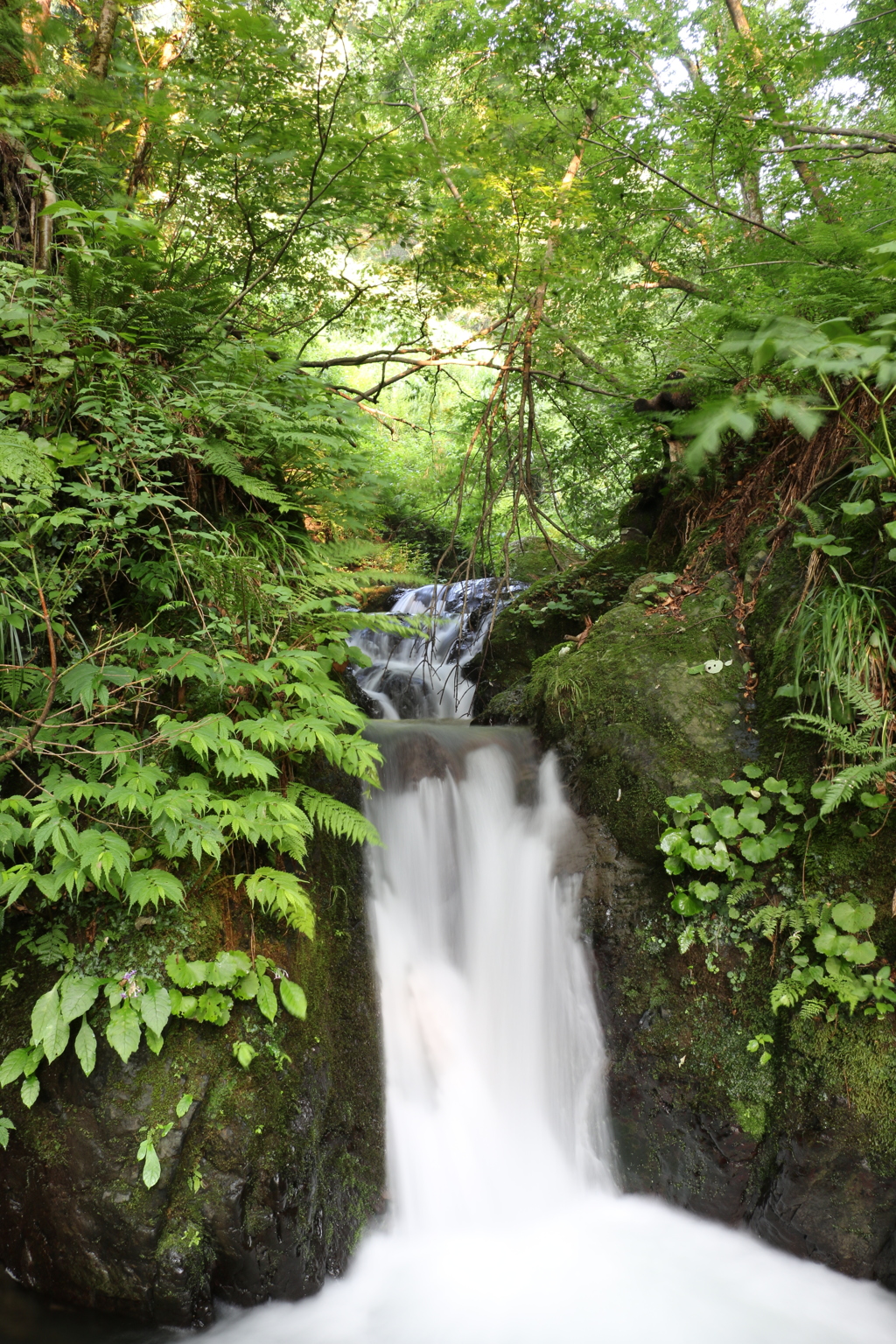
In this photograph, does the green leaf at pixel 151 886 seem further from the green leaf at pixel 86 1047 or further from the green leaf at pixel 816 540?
the green leaf at pixel 816 540

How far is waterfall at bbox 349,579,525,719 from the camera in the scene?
21.0ft

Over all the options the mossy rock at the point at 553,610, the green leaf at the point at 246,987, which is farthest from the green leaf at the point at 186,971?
the mossy rock at the point at 553,610

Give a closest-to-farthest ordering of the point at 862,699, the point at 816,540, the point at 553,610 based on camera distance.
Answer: the point at 862,699 → the point at 816,540 → the point at 553,610

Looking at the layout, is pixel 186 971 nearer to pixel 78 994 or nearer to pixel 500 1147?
pixel 78 994

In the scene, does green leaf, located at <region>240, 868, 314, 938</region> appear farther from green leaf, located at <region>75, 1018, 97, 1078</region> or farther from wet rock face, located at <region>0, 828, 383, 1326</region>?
green leaf, located at <region>75, 1018, 97, 1078</region>

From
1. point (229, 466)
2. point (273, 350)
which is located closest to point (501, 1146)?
point (229, 466)

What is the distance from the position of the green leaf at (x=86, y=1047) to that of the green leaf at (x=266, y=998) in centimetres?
59

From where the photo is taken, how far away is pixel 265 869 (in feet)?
8.70

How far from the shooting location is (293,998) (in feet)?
8.74

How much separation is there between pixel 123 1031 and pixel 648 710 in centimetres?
292

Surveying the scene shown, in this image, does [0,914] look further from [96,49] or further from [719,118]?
[719,118]

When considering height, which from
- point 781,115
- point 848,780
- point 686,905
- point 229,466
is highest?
point 781,115

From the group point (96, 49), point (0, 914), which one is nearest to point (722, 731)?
point (0, 914)

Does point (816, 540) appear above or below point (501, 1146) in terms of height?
above
